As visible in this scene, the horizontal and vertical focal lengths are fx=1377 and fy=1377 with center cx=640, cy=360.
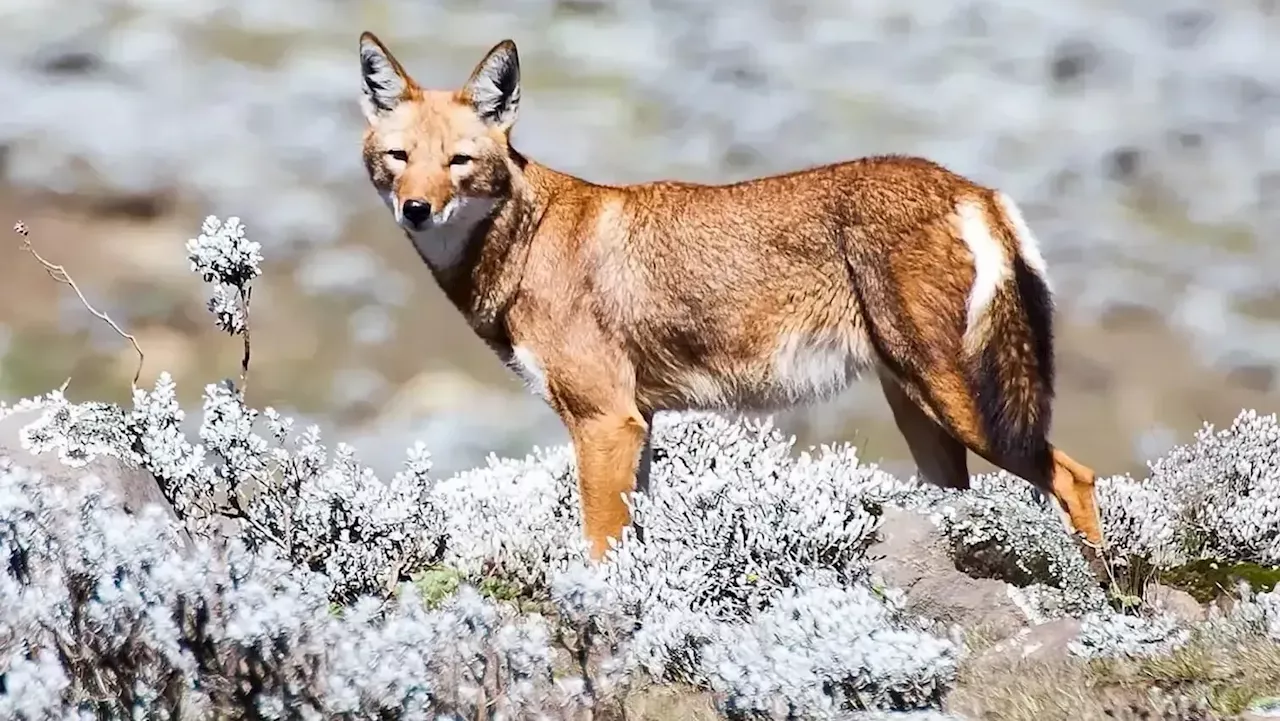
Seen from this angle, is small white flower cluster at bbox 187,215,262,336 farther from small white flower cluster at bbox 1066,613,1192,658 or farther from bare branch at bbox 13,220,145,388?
small white flower cluster at bbox 1066,613,1192,658

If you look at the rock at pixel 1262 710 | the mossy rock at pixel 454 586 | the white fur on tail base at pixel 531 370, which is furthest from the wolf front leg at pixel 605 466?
the rock at pixel 1262 710

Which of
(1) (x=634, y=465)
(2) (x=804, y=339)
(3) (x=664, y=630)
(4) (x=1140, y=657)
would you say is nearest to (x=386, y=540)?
(1) (x=634, y=465)

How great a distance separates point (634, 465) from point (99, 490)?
94.4 inches

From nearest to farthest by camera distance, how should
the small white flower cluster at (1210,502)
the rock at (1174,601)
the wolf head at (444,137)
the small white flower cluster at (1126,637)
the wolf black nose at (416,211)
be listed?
the small white flower cluster at (1126,637), the wolf black nose at (416,211), the rock at (1174,601), the wolf head at (444,137), the small white flower cluster at (1210,502)

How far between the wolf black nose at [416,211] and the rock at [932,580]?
2424 millimetres

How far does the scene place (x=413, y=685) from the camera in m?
3.54

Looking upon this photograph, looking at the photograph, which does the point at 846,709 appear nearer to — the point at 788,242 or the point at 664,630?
the point at 664,630

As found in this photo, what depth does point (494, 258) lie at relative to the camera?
6.34m

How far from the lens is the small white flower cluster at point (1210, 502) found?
22.5 ft

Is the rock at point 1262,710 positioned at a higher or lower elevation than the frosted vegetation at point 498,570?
lower

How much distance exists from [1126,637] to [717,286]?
238 cm

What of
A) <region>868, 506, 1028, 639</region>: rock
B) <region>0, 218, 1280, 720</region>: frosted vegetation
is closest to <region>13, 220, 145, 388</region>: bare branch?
<region>0, 218, 1280, 720</region>: frosted vegetation

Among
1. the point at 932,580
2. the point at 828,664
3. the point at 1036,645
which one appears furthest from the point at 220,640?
the point at 932,580

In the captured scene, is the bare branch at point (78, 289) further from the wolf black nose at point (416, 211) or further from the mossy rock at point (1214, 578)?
the mossy rock at point (1214, 578)
